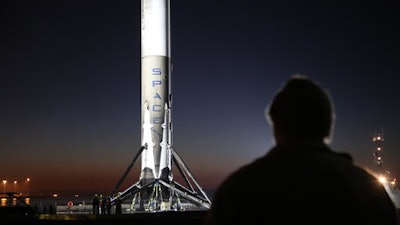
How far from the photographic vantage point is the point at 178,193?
1491 inches

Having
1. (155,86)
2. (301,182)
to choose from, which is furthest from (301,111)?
(155,86)

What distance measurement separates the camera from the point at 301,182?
8.00ft

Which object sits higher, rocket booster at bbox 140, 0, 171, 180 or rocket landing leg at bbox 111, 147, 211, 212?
rocket booster at bbox 140, 0, 171, 180

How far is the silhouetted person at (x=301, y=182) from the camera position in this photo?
2400mm

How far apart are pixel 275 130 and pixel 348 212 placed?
1.65 ft

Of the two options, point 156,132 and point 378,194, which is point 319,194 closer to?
point 378,194

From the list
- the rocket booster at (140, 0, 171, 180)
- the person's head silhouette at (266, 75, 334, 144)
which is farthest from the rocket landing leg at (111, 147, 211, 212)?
the person's head silhouette at (266, 75, 334, 144)

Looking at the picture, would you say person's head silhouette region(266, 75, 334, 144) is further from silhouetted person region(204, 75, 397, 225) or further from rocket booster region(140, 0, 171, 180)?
rocket booster region(140, 0, 171, 180)

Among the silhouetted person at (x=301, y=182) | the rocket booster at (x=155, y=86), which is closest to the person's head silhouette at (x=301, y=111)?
the silhouetted person at (x=301, y=182)

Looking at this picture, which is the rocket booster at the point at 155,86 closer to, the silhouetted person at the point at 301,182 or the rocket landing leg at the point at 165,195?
the rocket landing leg at the point at 165,195

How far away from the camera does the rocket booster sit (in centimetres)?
3662

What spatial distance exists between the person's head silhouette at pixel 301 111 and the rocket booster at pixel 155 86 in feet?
112

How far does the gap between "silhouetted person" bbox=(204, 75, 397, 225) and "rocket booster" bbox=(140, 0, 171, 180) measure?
3403cm

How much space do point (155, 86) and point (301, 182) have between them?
34371 millimetres
